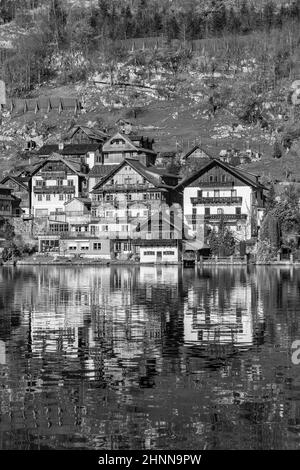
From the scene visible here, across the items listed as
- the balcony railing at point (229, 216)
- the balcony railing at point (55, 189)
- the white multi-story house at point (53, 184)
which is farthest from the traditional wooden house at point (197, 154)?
the balcony railing at point (55, 189)

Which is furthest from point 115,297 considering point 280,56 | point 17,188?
point 280,56

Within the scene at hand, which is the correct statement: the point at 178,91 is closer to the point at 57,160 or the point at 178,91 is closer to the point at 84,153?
the point at 84,153

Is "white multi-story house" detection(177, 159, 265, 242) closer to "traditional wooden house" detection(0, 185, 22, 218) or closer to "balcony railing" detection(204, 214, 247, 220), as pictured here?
"balcony railing" detection(204, 214, 247, 220)

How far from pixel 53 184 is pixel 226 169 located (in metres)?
23.3

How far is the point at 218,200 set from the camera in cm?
10612

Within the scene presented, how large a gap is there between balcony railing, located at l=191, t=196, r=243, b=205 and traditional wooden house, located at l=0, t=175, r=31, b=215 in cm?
2300

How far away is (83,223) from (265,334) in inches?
3077

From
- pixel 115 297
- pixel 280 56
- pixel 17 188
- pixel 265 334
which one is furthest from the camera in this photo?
pixel 280 56

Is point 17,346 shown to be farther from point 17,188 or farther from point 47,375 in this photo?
point 17,188

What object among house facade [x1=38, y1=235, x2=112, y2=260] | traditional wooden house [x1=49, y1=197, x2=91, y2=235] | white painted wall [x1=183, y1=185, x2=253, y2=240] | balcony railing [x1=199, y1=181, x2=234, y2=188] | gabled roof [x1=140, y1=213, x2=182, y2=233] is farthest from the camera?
traditional wooden house [x1=49, y1=197, x2=91, y2=235]

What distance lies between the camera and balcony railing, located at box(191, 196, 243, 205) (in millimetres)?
105500

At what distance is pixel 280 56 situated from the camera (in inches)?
6644

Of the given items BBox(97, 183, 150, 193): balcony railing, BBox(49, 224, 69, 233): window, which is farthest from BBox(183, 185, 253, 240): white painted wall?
BBox(49, 224, 69, 233): window

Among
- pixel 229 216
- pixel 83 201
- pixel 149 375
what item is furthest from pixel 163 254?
pixel 149 375
